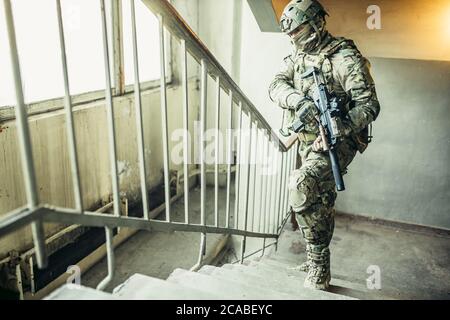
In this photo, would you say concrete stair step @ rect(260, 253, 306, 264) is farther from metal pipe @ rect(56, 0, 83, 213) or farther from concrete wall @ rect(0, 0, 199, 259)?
metal pipe @ rect(56, 0, 83, 213)

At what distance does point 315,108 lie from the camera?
8.32 feet

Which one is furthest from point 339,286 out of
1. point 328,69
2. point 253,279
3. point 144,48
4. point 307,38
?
point 144,48

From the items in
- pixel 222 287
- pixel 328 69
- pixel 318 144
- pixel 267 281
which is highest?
pixel 328 69

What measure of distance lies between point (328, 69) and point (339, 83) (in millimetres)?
121

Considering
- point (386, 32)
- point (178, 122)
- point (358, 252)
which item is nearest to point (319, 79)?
point (386, 32)

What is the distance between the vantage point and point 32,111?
3.11 metres

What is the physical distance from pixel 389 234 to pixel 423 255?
16.9 inches

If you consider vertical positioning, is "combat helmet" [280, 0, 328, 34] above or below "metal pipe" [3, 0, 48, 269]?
above

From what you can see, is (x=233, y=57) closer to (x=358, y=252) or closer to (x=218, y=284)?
(x=358, y=252)

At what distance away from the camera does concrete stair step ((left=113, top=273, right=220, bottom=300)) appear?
131 cm

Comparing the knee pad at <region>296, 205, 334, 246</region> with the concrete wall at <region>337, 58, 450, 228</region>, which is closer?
the knee pad at <region>296, 205, 334, 246</region>

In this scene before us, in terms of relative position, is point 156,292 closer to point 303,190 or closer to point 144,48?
point 303,190

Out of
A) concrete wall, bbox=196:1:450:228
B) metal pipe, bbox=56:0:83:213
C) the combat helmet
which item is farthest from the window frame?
metal pipe, bbox=56:0:83:213

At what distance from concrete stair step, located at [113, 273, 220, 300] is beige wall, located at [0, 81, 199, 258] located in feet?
6.30
